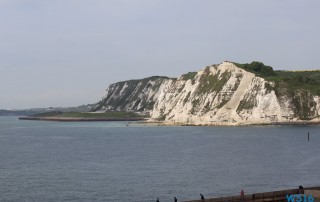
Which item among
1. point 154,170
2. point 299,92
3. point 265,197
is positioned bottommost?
point 154,170

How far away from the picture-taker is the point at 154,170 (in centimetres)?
7456

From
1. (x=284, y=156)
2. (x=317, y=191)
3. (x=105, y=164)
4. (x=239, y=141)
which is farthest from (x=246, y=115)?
(x=317, y=191)

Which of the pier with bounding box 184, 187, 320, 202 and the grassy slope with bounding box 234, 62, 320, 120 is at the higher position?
the grassy slope with bounding box 234, 62, 320, 120

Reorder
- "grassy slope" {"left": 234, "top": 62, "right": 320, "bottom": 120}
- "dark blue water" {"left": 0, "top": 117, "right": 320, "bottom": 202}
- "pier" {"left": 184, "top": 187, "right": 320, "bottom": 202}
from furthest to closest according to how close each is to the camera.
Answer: "grassy slope" {"left": 234, "top": 62, "right": 320, "bottom": 120}, "dark blue water" {"left": 0, "top": 117, "right": 320, "bottom": 202}, "pier" {"left": 184, "top": 187, "right": 320, "bottom": 202}

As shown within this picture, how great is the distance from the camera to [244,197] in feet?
148

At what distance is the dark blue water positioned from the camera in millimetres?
58281

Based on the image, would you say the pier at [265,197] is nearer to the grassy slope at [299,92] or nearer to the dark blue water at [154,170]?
the dark blue water at [154,170]

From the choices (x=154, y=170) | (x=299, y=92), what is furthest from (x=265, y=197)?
(x=299, y=92)

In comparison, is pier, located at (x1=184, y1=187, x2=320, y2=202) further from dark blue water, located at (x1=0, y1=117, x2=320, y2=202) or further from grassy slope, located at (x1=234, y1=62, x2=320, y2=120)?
grassy slope, located at (x1=234, y1=62, x2=320, y2=120)

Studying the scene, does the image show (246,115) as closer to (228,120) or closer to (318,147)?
(228,120)

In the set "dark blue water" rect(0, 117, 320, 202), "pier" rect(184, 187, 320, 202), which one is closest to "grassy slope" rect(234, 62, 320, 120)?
"dark blue water" rect(0, 117, 320, 202)

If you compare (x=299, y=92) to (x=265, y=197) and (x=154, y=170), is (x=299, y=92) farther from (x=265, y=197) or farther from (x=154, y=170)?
(x=265, y=197)

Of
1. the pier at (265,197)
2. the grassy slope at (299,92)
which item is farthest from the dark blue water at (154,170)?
the grassy slope at (299,92)

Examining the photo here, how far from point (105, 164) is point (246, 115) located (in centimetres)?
10990
